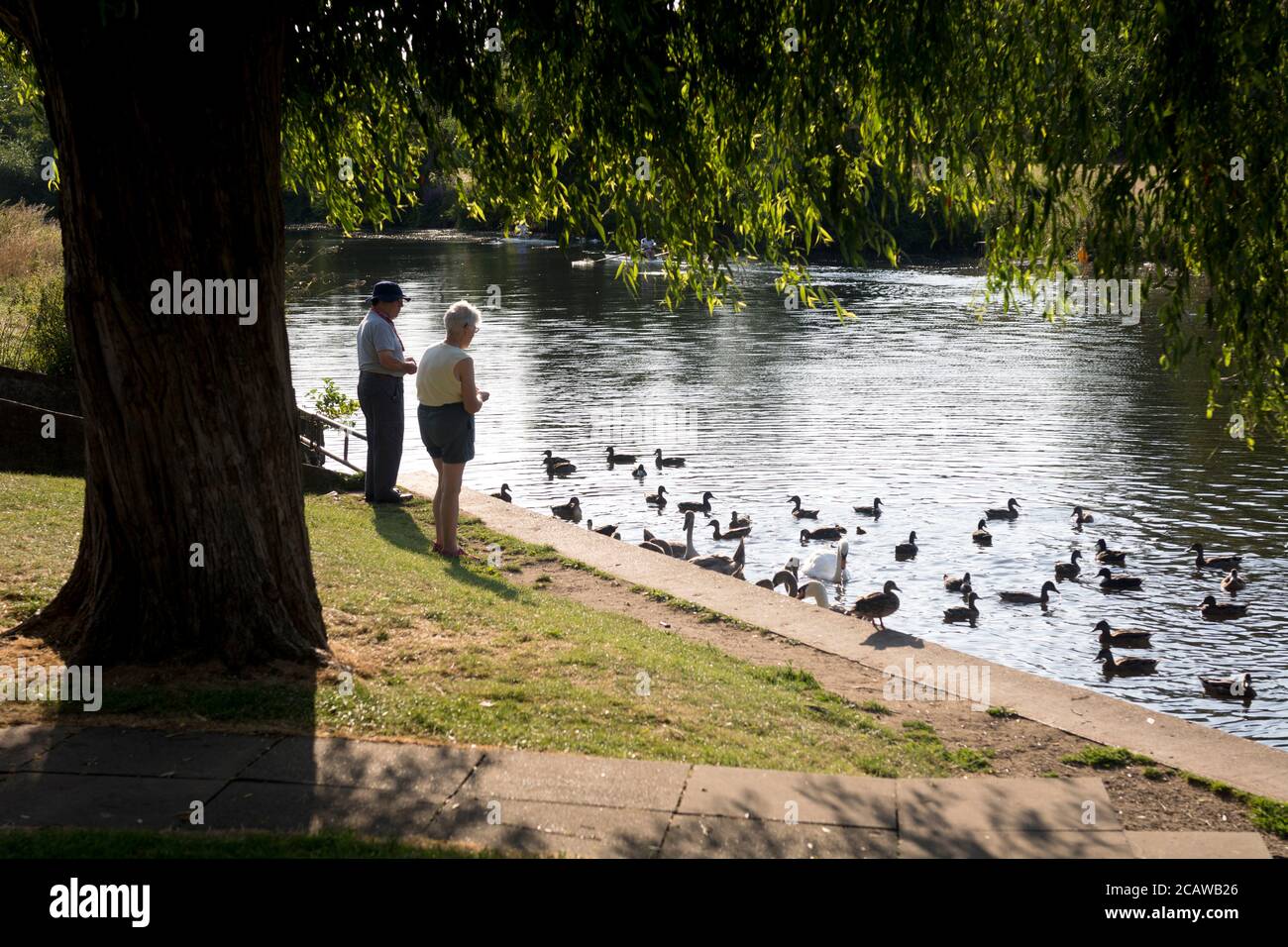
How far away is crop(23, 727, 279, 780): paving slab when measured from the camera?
5.80 metres

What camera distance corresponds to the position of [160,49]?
21.7ft

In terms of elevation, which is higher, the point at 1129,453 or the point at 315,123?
the point at 315,123

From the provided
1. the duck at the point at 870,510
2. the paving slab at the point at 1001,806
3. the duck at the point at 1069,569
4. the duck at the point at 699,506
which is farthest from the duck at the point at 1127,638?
the paving slab at the point at 1001,806

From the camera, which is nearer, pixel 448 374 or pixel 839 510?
pixel 448 374

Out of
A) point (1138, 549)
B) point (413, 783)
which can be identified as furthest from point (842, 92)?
point (1138, 549)

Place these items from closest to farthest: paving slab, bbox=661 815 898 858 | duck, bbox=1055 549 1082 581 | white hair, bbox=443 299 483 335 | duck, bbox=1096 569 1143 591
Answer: paving slab, bbox=661 815 898 858 < white hair, bbox=443 299 483 335 < duck, bbox=1096 569 1143 591 < duck, bbox=1055 549 1082 581

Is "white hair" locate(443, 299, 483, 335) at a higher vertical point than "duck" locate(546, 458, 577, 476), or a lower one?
higher

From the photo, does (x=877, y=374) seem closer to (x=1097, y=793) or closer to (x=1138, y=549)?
(x=1138, y=549)

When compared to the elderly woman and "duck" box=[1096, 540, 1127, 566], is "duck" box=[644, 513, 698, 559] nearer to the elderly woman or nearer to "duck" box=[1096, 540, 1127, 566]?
"duck" box=[1096, 540, 1127, 566]

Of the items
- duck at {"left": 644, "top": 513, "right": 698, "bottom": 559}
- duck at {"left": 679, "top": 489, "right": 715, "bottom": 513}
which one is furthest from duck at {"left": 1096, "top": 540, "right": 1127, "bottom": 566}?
duck at {"left": 679, "top": 489, "right": 715, "bottom": 513}

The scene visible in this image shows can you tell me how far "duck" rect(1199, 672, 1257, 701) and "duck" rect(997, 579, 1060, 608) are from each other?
3104 mm

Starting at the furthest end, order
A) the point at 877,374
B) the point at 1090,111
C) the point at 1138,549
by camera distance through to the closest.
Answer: the point at 877,374
the point at 1138,549
the point at 1090,111
